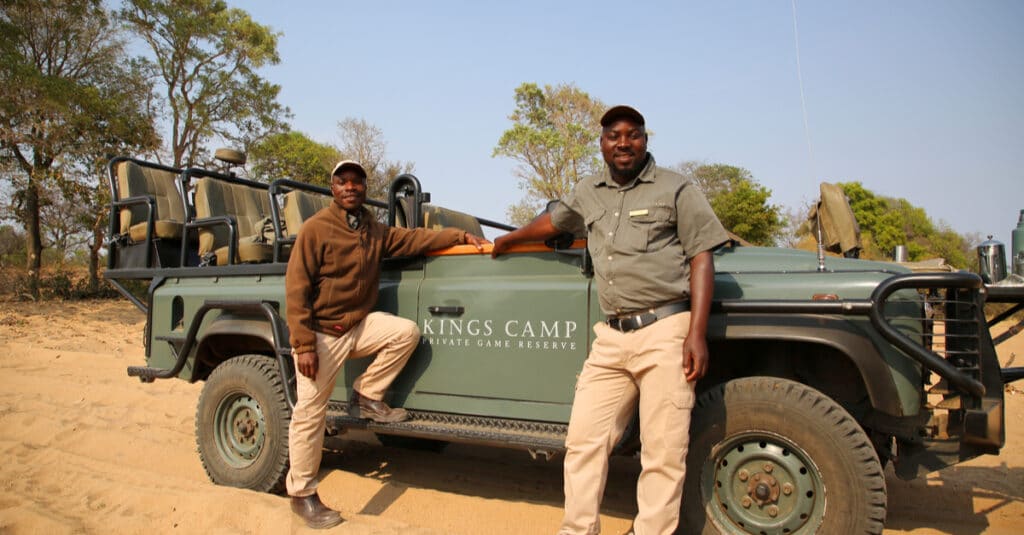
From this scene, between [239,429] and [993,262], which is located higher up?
[993,262]

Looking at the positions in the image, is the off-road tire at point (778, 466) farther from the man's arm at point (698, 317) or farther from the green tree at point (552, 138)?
the green tree at point (552, 138)

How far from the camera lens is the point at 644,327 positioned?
3.02 metres

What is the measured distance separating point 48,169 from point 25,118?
1.25 m

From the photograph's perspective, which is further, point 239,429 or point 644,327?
point 239,429

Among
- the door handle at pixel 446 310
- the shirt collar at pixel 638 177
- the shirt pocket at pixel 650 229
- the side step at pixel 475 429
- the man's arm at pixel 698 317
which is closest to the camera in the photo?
the man's arm at pixel 698 317

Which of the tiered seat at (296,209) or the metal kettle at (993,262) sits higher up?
the tiered seat at (296,209)

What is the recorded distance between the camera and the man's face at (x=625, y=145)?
309 centimetres

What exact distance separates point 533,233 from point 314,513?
1.91m

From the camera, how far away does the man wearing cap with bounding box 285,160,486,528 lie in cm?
388

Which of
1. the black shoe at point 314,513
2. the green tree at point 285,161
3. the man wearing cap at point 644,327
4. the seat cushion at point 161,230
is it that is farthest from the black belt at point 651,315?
the green tree at point 285,161

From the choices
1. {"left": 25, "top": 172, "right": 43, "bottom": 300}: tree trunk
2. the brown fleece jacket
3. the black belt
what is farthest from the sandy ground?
{"left": 25, "top": 172, "right": 43, "bottom": 300}: tree trunk

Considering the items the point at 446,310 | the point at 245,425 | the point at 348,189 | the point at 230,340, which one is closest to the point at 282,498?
the point at 245,425

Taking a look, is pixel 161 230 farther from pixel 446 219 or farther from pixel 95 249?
pixel 95 249

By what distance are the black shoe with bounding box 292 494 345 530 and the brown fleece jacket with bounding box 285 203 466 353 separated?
815 millimetres
